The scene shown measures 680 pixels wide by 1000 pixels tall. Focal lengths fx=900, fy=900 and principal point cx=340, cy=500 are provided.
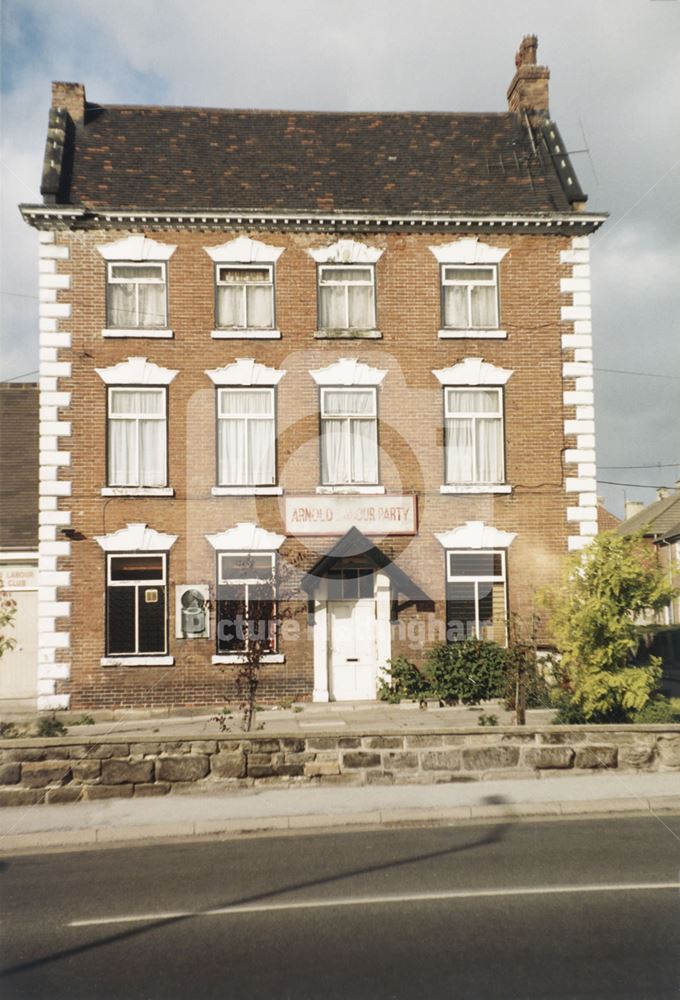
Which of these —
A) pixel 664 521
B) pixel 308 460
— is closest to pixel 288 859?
pixel 308 460

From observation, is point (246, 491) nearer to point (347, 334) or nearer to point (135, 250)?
point (347, 334)

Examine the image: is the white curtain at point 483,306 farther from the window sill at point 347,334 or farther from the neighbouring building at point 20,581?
the neighbouring building at point 20,581

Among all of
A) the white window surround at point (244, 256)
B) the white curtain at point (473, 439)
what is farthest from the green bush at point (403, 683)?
the white window surround at point (244, 256)

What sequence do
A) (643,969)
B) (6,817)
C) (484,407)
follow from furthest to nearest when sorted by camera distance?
(484,407), (6,817), (643,969)

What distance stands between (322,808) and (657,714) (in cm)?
636

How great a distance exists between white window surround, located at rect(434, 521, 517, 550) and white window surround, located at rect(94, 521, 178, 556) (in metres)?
6.19

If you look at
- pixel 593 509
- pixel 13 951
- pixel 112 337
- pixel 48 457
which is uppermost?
pixel 112 337

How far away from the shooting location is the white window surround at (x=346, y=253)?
21.2 metres

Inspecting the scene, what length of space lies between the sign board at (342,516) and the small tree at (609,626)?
238 inches

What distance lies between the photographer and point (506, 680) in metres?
19.8

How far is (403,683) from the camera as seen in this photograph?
20.3 m

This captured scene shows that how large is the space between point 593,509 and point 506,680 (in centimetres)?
454

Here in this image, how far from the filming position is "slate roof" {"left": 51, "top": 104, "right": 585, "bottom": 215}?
21.5 meters

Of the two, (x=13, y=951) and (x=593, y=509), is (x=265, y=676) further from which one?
(x=13, y=951)
